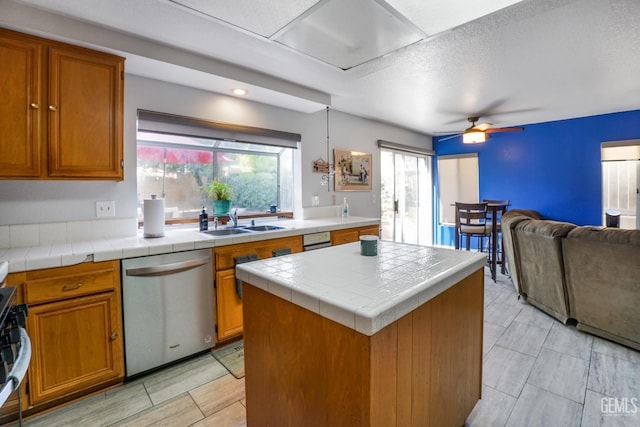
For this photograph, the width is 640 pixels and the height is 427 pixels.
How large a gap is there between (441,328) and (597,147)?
4967 millimetres

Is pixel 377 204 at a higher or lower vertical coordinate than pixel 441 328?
higher

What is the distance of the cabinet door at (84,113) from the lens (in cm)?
183

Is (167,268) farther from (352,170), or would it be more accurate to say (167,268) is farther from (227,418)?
(352,170)

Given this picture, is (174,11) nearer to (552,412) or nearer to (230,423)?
(230,423)

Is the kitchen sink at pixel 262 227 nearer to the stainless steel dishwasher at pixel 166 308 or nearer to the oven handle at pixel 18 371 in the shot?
the stainless steel dishwasher at pixel 166 308

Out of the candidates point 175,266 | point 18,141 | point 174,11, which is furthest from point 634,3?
point 18,141

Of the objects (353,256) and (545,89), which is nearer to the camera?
(353,256)

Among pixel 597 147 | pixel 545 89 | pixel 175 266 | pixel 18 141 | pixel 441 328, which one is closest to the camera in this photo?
pixel 441 328

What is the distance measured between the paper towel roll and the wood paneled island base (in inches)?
53.7

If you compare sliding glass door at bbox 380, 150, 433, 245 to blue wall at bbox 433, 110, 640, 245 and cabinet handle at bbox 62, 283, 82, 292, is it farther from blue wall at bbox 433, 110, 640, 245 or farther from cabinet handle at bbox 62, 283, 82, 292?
cabinet handle at bbox 62, 283, 82, 292

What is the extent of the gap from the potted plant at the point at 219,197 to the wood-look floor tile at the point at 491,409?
2435 millimetres

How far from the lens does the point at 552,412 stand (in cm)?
165

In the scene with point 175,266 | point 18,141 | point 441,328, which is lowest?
point 441,328

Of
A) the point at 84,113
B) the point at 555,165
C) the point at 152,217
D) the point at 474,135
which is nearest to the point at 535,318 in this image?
the point at 474,135
